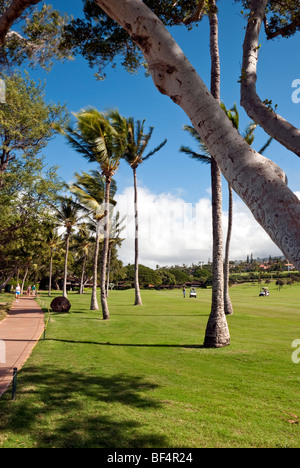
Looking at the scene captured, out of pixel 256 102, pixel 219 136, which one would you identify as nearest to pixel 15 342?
pixel 256 102

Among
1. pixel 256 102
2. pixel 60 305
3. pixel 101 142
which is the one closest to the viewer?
pixel 256 102

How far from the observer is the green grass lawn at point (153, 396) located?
4.45m

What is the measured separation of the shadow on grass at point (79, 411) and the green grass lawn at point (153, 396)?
0.01 metres

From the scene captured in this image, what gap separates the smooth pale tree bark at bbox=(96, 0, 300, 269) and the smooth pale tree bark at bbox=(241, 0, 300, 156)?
153cm

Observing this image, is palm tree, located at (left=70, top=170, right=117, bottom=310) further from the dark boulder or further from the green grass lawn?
the green grass lawn

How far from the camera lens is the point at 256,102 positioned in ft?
13.0

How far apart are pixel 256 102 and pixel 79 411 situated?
548cm

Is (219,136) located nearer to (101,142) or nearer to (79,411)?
(79,411)

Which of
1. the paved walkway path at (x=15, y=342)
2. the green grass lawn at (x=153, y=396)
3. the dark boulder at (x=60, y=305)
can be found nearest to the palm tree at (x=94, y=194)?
the dark boulder at (x=60, y=305)

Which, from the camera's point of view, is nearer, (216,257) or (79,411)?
(79,411)

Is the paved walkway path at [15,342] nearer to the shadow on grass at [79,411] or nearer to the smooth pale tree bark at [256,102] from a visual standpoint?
the shadow on grass at [79,411]

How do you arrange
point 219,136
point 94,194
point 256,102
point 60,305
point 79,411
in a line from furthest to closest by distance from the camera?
point 94,194 < point 60,305 < point 79,411 < point 256,102 < point 219,136

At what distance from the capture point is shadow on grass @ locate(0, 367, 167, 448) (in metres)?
4.33

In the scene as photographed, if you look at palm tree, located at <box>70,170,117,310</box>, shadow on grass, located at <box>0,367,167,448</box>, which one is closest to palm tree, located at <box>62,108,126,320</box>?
palm tree, located at <box>70,170,117,310</box>
